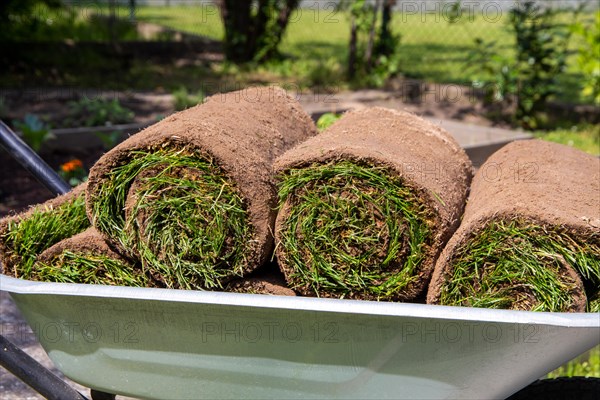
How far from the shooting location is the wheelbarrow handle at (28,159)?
251 cm

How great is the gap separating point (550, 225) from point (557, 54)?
19.8 ft

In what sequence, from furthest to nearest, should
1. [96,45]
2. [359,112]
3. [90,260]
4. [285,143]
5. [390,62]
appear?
[96,45]
[390,62]
[359,112]
[285,143]
[90,260]

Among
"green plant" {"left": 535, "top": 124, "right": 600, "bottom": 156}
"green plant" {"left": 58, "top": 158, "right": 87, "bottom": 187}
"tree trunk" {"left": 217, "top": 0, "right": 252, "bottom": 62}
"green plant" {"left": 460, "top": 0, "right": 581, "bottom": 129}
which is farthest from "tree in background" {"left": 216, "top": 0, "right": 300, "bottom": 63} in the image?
"green plant" {"left": 58, "top": 158, "right": 87, "bottom": 187}

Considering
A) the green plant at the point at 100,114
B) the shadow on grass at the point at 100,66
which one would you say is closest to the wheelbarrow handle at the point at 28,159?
the green plant at the point at 100,114

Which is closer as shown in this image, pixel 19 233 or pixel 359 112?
pixel 19 233

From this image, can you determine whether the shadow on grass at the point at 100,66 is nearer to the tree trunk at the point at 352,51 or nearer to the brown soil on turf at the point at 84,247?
the tree trunk at the point at 352,51

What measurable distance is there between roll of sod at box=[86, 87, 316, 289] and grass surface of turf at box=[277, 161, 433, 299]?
0.09 m

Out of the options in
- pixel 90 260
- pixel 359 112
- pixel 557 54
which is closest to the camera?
pixel 90 260

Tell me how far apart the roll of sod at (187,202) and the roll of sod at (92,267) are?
5cm

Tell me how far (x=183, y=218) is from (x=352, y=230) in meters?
0.45

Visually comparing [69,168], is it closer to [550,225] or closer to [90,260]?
[90,260]

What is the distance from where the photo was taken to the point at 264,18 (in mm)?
10664

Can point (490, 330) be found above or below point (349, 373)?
above

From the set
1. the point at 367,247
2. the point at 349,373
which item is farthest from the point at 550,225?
the point at 349,373
